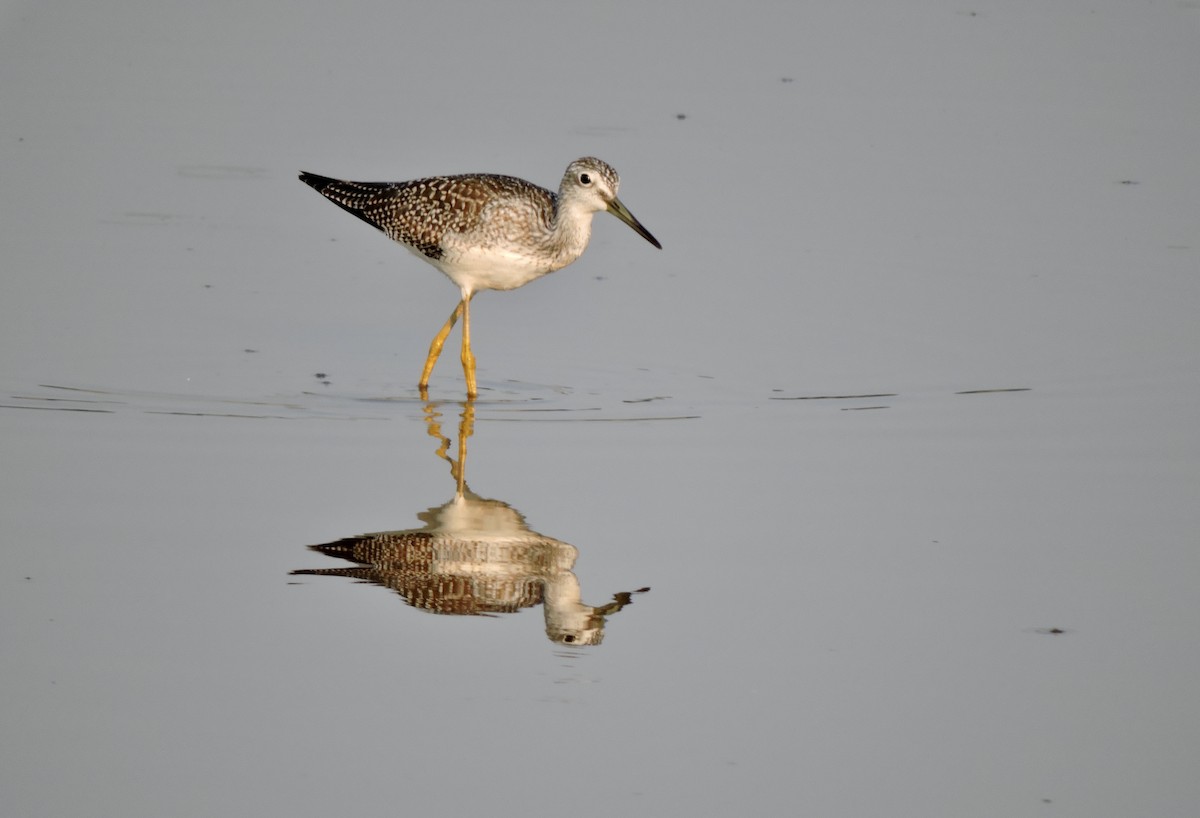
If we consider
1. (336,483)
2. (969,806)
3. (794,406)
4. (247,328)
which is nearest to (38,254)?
(247,328)

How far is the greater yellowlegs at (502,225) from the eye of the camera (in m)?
10.6

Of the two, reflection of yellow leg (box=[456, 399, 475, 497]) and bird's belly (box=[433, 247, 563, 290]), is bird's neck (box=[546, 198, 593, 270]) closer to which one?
bird's belly (box=[433, 247, 563, 290])

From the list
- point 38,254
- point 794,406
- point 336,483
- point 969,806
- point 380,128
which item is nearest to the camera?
point 969,806

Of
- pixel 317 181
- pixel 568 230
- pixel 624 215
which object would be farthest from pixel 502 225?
pixel 317 181

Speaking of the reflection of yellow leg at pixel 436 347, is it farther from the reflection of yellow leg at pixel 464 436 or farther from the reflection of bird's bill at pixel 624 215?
the reflection of bird's bill at pixel 624 215

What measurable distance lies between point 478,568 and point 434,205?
384 centimetres

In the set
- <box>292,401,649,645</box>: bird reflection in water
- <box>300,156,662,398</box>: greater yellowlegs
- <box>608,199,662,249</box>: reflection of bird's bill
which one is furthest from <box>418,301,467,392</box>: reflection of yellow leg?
<box>292,401,649,645</box>: bird reflection in water

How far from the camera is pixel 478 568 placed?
7.51 m

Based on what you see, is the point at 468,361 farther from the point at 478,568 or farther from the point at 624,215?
the point at 478,568

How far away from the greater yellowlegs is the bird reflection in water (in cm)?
262

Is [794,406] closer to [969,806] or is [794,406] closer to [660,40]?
[969,806]

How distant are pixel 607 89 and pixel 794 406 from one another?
5.97 m

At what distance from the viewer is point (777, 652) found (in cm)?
671

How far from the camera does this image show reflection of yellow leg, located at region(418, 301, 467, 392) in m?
10.2
